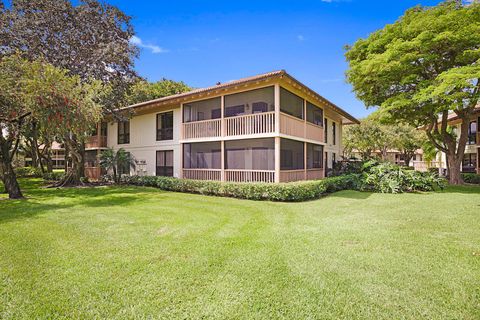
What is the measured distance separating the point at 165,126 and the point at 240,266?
1528 cm

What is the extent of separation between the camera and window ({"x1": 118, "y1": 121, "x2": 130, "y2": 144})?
20263 mm

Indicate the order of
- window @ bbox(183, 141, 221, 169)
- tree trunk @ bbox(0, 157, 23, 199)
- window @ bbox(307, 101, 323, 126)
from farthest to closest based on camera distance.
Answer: window @ bbox(307, 101, 323, 126) → window @ bbox(183, 141, 221, 169) → tree trunk @ bbox(0, 157, 23, 199)

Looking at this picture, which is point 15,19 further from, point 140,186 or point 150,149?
point 140,186

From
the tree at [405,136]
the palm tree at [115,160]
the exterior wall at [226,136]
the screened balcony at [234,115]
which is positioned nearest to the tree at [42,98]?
the palm tree at [115,160]

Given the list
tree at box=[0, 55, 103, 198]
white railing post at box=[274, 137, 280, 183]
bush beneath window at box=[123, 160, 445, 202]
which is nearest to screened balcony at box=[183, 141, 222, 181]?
bush beneath window at box=[123, 160, 445, 202]

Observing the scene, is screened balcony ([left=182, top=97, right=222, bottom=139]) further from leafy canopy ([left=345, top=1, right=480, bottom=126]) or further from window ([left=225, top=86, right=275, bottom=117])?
leafy canopy ([left=345, top=1, right=480, bottom=126])

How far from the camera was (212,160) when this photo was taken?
49.3ft

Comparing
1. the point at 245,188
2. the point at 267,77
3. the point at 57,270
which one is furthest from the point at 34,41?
the point at 57,270

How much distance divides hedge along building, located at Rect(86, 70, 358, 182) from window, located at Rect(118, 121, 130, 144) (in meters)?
0.08

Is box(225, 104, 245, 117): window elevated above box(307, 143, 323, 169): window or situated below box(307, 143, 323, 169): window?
above

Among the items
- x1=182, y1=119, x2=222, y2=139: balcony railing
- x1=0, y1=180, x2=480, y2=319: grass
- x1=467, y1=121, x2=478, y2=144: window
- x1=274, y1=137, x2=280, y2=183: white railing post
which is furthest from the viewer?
x1=467, y1=121, x2=478, y2=144: window

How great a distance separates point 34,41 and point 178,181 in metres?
12.1

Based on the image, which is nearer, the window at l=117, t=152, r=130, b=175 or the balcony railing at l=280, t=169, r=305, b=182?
the balcony railing at l=280, t=169, r=305, b=182

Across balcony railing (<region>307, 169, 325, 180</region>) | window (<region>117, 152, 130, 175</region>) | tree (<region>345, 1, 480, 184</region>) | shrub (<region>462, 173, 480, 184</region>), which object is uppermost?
tree (<region>345, 1, 480, 184</region>)
